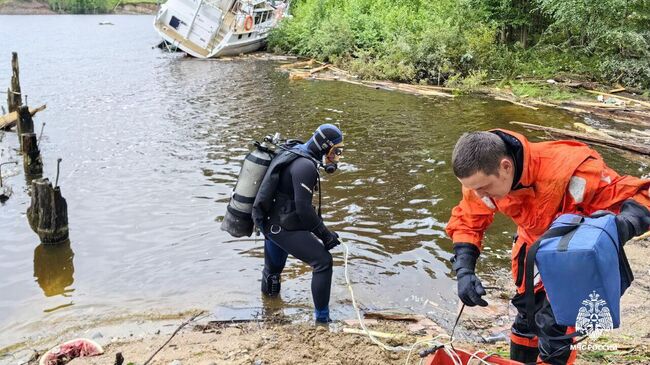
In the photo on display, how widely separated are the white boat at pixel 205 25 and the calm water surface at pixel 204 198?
909cm

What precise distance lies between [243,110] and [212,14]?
14.7 m

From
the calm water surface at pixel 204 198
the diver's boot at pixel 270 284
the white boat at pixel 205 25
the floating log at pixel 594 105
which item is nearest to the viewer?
the diver's boot at pixel 270 284

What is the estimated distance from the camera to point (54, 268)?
736cm

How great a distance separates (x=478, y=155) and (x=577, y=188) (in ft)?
2.01

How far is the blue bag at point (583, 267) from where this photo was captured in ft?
8.38

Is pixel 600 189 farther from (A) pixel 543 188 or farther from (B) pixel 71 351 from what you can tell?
(B) pixel 71 351

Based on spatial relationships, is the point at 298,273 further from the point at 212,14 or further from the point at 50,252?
the point at 212,14

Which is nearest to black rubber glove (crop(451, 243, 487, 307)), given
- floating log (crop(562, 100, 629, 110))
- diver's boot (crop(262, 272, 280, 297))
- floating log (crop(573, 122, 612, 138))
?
diver's boot (crop(262, 272, 280, 297))

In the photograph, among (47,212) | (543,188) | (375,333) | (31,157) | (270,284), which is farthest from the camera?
(31,157)

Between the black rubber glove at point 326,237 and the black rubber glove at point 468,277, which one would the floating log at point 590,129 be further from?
the black rubber glove at point 468,277

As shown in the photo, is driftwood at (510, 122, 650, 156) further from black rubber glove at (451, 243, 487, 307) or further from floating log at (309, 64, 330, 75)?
floating log at (309, 64, 330, 75)

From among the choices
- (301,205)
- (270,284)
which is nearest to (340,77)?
(270,284)

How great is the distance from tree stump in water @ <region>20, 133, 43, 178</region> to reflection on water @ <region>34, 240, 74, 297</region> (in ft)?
12.5

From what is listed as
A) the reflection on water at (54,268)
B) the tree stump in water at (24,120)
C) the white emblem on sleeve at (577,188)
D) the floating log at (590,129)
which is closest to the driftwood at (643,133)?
the floating log at (590,129)
